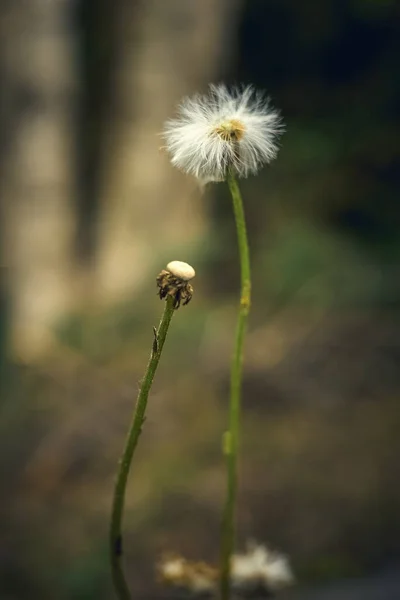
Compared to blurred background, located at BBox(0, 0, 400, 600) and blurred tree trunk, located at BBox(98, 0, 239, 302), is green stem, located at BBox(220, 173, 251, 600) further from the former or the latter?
blurred tree trunk, located at BBox(98, 0, 239, 302)

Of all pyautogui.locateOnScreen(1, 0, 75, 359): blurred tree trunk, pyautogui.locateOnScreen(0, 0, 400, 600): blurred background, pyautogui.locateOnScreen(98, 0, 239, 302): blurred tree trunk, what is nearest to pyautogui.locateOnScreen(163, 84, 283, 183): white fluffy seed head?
pyautogui.locateOnScreen(0, 0, 400, 600): blurred background

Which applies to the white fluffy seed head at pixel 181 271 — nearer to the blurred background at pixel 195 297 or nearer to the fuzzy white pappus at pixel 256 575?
the fuzzy white pappus at pixel 256 575

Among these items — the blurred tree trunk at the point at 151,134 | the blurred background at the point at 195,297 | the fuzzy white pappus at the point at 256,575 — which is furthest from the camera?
the blurred tree trunk at the point at 151,134

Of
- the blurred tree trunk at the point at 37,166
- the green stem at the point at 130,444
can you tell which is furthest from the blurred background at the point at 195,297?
the green stem at the point at 130,444

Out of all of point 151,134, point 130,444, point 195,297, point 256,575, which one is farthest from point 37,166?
point 130,444

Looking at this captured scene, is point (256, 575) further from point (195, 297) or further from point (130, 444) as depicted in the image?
point (195, 297)

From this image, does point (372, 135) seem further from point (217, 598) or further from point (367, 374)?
point (217, 598)
